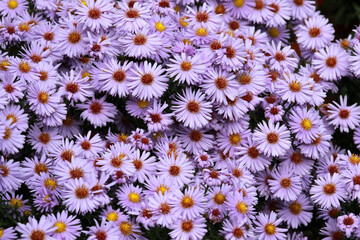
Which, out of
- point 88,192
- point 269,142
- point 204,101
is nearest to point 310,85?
point 269,142

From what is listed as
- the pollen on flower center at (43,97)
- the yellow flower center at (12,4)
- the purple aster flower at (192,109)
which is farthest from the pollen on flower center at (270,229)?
the yellow flower center at (12,4)

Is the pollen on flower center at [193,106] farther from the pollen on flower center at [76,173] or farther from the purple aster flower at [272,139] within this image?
the pollen on flower center at [76,173]

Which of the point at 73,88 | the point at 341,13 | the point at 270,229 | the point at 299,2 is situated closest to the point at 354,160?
the point at 270,229

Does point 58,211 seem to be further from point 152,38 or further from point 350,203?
point 350,203

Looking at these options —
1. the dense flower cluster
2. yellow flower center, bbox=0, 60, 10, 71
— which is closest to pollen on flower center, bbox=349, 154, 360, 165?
the dense flower cluster

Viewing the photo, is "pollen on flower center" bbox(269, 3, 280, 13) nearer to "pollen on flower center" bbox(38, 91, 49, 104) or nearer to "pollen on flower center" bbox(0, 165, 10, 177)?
"pollen on flower center" bbox(38, 91, 49, 104)

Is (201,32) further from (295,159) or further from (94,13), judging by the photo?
(295,159)
